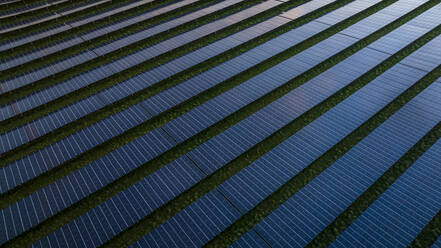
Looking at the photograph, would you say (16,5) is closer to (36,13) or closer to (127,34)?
(36,13)

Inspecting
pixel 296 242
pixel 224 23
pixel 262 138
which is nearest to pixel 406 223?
pixel 296 242

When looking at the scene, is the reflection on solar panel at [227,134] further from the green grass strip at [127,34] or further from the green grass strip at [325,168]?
the green grass strip at [127,34]

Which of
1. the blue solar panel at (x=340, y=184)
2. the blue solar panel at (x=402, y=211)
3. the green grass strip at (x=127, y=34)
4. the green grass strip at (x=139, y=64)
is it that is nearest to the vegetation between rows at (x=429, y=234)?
the blue solar panel at (x=402, y=211)

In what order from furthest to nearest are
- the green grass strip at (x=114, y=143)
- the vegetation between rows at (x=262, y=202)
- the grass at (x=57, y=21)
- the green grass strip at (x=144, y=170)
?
the grass at (x=57, y=21)
the green grass strip at (x=114, y=143)
the green grass strip at (x=144, y=170)
the vegetation between rows at (x=262, y=202)

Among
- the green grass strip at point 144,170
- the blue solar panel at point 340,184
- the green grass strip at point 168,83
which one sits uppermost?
the green grass strip at point 168,83

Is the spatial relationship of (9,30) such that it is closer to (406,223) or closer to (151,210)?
(151,210)

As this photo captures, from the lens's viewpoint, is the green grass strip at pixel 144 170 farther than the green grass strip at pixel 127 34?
No

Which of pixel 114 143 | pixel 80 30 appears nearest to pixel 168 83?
pixel 114 143

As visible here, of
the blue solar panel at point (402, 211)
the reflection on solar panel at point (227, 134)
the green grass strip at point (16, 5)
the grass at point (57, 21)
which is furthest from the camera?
the green grass strip at point (16, 5)
